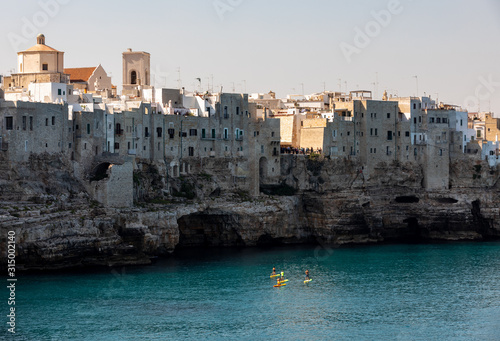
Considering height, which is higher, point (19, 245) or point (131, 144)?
point (131, 144)

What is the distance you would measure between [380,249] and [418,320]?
2381 centimetres

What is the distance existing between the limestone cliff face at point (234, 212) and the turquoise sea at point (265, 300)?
1862 mm

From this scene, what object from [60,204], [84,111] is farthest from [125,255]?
[84,111]

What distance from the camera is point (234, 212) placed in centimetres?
7606

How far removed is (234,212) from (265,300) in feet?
59.5

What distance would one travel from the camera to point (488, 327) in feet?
175

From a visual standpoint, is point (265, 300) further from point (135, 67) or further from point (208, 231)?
point (135, 67)

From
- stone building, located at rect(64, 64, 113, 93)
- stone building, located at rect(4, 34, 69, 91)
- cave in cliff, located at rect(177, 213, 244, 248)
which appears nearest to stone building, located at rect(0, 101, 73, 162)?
cave in cliff, located at rect(177, 213, 244, 248)

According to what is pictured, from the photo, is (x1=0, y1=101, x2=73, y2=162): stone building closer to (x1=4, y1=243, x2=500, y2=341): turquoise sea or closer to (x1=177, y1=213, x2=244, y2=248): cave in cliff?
(x1=4, y1=243, x2=500, y2=341): turquoise sea

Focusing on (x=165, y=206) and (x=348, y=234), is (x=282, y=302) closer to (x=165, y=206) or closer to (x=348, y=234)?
(x=165, y=206)

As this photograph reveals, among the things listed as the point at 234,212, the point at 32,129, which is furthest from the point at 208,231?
the point at 32,129

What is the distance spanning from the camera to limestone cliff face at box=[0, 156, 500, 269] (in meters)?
62.8

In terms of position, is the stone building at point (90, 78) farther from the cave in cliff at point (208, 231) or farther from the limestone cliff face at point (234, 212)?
the cave in cliff at point (208, 231)

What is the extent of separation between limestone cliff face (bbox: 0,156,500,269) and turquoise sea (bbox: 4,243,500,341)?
186 cm
